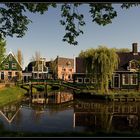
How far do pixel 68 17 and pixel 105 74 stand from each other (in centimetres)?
1613

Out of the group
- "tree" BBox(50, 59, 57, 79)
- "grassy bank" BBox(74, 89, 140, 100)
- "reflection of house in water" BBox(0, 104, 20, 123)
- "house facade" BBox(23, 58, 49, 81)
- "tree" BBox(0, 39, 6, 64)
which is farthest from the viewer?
"grassy bank" BBox(74, 89, 140, 100)

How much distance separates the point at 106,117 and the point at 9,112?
515cm

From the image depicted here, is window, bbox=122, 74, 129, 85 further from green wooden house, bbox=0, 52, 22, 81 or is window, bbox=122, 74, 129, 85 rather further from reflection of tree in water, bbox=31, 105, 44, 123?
green wooden house, bbox=0, 52, 22, 81

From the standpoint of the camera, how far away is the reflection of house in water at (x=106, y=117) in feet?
39.6

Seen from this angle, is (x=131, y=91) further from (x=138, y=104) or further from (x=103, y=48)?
(x=103, y=48)

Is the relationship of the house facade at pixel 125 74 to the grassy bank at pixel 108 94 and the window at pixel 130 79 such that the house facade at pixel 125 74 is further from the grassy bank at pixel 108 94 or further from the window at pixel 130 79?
the grassy bank at pixel 108 94

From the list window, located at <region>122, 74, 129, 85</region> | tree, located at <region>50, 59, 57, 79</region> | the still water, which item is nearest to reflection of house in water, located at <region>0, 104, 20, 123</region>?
the still water

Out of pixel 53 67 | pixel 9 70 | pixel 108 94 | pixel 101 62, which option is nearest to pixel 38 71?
pixel 53 67

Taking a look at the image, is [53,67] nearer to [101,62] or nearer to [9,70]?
[9,70]

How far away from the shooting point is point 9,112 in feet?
50.0

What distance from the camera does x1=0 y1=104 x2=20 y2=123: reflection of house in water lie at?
13570mm

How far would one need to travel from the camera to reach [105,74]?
22.8m

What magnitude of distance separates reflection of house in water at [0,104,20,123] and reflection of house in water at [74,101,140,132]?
10.1 ft

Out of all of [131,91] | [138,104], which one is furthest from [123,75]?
[138,104]
